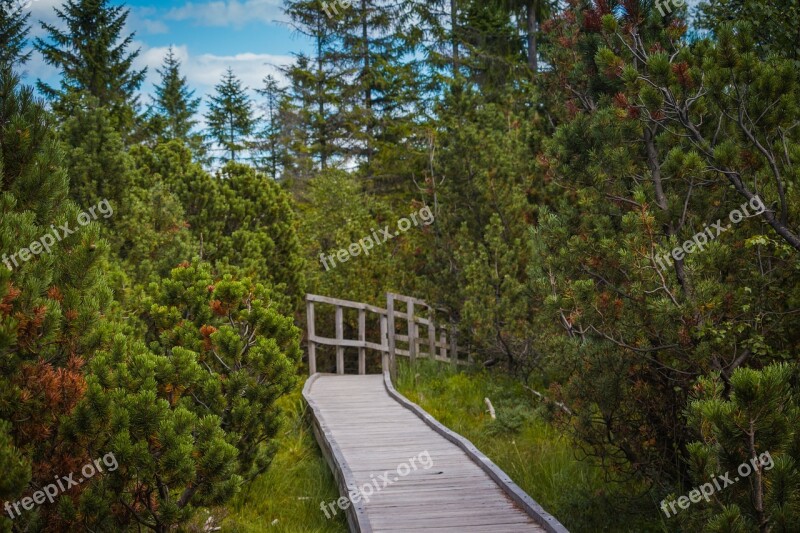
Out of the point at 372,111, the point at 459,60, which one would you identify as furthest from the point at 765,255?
the point at 372,111

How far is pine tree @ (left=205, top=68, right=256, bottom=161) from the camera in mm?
32031

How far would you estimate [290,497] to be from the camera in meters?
6.29

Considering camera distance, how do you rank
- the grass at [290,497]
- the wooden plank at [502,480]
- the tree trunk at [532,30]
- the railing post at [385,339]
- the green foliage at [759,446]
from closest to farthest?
the green foliage at [759,446]
the wooden plank at [502,480]
the grass at [290,497]
the railing post at [385,339]
the tree trunk at [532,30]

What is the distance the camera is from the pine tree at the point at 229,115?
3203cm

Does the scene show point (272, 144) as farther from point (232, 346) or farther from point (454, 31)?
point (232, 346)

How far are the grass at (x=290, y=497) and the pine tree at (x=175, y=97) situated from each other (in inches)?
1056

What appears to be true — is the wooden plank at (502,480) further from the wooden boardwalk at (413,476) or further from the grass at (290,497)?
the grass at (290,497)

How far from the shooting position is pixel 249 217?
12.1 metres

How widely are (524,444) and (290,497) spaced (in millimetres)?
2535

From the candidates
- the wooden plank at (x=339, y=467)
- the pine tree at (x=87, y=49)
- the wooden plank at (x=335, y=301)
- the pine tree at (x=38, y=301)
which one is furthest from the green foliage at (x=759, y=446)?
the pine tree at (x=87, y=49)

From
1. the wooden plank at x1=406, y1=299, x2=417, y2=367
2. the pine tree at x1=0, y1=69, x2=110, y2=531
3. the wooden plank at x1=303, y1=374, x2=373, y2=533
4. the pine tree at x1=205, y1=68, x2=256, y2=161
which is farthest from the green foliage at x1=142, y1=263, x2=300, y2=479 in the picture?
the pine tree at x1=205, y1=68, x2=256, y2=161

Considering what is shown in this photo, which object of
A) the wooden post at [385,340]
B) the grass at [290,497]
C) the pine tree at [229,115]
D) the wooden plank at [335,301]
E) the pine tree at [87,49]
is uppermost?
the pine tree at [229,115]

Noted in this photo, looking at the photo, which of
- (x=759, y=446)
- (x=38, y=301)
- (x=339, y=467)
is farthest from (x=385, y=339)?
(x=759, y=446)

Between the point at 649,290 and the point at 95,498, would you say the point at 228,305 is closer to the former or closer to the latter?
the point at 95,498
